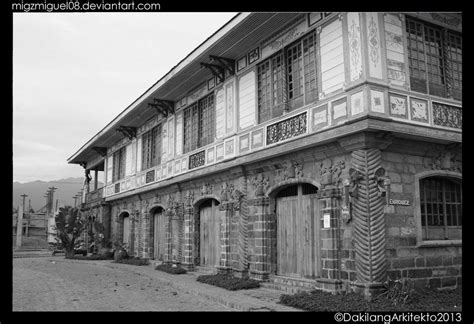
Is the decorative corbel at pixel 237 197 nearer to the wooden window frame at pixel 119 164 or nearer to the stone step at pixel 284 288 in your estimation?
the stone step at pixel 284 288

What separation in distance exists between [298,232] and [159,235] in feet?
30.5

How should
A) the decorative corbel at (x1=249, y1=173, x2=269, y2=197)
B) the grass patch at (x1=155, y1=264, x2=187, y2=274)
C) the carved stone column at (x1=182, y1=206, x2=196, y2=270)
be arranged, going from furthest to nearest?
the carved stone column at (x1=182, y1=206, x2=196, y2=270) < the grass patch at (x1=155, y1=264, x2=187, y2=274) < the decorative corbel at (x1=249, y1=173, x2=269, y2=197)

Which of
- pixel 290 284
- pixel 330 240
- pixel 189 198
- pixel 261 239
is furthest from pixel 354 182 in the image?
pixel 189 198

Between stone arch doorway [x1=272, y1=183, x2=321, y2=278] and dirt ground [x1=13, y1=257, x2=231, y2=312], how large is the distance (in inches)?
88.0

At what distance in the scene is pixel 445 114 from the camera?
9.65 meters

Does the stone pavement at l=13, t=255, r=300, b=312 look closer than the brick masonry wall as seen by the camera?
No

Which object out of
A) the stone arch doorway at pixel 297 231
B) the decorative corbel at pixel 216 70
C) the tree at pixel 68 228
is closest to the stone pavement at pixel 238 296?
the stone arch doorway at pixel 297 231

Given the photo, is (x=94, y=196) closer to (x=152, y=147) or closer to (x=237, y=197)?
(x=152, y=147)

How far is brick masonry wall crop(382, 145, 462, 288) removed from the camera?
28.3 ft

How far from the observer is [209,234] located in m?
14.5

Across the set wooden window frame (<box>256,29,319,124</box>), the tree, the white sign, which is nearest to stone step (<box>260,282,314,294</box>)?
the white sign

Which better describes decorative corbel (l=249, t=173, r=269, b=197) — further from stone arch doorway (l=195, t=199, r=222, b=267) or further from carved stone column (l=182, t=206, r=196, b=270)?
carved stone column (l=182, t=206, r=196, b=270)
